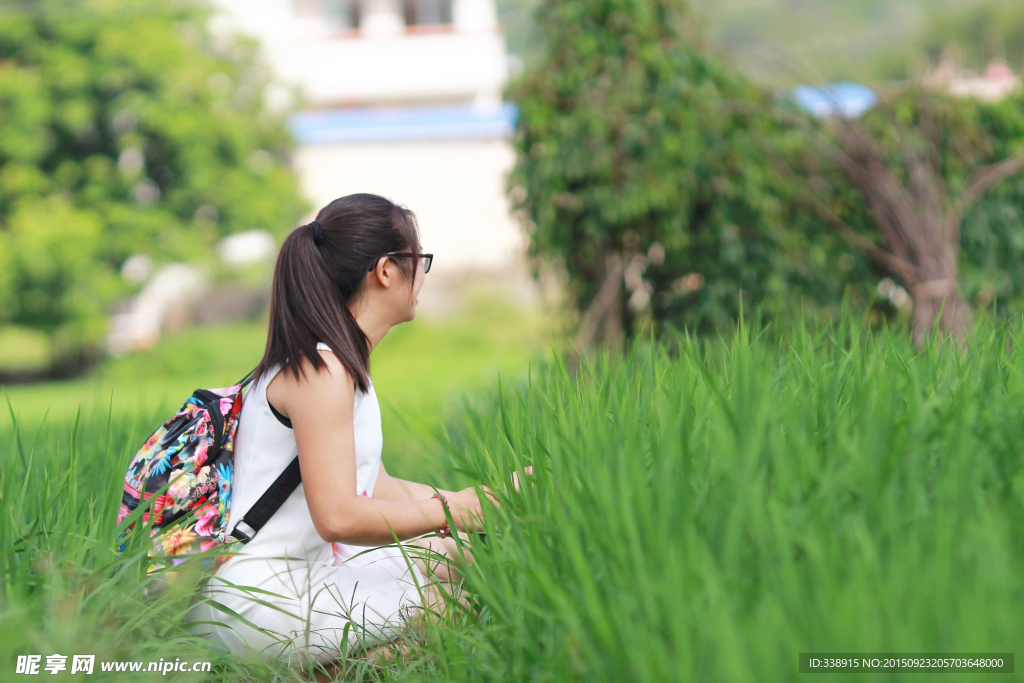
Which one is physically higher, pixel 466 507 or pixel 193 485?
pixel 193 485

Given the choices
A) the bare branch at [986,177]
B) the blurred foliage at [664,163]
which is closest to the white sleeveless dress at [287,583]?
the blurred foliage at [664,163]

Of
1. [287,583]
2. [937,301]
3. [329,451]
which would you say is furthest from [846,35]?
[287,583]

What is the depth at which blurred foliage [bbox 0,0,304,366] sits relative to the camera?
1393 cm

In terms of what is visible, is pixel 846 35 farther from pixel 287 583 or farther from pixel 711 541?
pixel 287 583

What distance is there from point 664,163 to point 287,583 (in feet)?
11.1

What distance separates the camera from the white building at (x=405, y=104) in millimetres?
18984

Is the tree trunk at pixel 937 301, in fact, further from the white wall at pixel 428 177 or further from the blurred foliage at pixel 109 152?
the white wall at pixel 428 177

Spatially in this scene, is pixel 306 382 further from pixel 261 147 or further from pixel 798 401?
pixel 261 147

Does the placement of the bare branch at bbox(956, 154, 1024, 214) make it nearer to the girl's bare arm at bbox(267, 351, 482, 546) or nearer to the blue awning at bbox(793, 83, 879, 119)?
the blue awning at bbox(793, 83, 879, 119)

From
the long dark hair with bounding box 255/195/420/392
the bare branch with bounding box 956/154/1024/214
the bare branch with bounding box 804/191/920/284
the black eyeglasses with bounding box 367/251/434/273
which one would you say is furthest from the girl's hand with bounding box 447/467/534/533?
the bare branch with bounding box 956/154/1024/214

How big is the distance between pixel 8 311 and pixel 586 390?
Answer: 15.1 m

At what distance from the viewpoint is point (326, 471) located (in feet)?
5.39

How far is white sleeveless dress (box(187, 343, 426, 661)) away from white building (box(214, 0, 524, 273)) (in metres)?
15.3

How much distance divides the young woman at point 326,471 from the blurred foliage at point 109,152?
1402 cm
